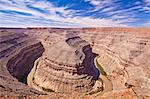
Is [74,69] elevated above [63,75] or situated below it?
above

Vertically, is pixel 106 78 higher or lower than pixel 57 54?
lower

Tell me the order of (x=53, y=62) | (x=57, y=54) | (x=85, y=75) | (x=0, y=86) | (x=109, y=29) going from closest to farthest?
(x=0, y=86) → (x=85, y=75) → (x=53, y=62) → (x=57, y=54) → (x=109, y=29)

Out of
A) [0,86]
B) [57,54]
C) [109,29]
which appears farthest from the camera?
[109,29]

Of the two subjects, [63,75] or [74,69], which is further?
[74,69]

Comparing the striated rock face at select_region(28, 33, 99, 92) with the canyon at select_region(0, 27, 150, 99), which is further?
the striated rock face at select_region(28, 33, 99, 92)

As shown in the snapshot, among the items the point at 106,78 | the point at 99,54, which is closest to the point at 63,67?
the point at 106,78

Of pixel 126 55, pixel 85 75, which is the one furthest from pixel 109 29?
pixel 85 75

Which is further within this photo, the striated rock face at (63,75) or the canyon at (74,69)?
the striated rock face at (63,75)

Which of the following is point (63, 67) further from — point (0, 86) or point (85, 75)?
point (0, 86)

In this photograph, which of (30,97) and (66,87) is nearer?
(30,97)

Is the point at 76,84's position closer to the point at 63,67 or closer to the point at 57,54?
the point at 63,67
